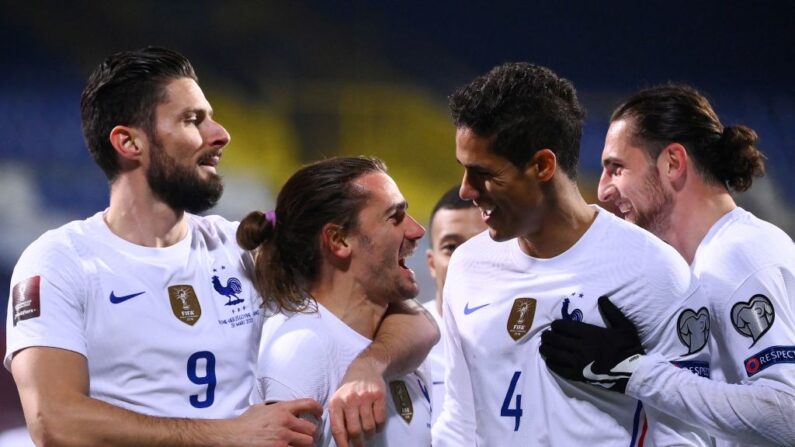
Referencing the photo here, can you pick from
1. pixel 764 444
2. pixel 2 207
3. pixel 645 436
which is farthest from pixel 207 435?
pixel 2 207

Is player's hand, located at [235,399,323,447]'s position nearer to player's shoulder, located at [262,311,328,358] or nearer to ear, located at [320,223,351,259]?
player's shoulder, located at [262,311,328,358]

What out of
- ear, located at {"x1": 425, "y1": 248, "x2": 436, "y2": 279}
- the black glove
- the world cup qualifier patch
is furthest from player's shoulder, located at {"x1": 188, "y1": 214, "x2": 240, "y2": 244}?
ear, located at {"x1": 425, "y1": 248, "x2": 436, "y2": 279}

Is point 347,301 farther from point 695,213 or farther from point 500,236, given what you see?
point 695,213

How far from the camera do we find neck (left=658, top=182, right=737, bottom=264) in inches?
111

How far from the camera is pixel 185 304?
2.53m

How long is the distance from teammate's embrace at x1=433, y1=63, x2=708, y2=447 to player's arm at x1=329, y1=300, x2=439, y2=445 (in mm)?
128

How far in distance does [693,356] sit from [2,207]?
3.09m

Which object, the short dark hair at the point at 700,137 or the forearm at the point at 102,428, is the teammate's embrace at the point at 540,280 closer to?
the short dark hair at the point at 700,137

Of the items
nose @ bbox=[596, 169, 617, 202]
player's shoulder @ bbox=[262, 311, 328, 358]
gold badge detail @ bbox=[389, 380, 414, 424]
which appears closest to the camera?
player's shoulder @ bbox=[262, 311, 328, 358]

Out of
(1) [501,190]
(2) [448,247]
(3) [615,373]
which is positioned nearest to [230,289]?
(1) [501,190]

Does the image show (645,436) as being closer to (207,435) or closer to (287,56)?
(207,435)

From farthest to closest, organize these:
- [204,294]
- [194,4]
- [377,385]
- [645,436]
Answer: [194,4]
[204,294]
[645,436]
[377,385]

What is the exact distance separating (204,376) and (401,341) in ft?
1.60

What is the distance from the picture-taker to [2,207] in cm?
434
